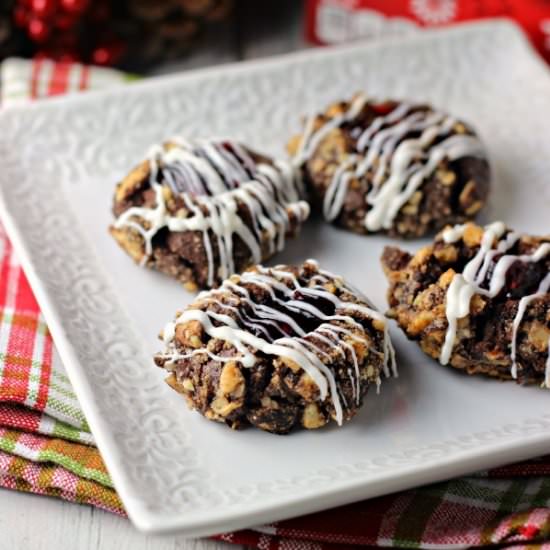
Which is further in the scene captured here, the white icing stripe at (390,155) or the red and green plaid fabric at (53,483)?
the white icing stripe at (390,155)

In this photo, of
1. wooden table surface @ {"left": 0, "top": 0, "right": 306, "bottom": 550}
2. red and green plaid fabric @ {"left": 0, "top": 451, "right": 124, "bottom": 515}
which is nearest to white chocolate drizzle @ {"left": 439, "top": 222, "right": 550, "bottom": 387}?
wooden table surface @ {"left": 0, "top": 0, "right": 306, "bottom": 550}

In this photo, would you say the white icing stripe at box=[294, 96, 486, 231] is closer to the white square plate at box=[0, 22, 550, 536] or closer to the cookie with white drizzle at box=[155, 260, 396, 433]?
the white square plate at box=[0, 22, 550, 536]

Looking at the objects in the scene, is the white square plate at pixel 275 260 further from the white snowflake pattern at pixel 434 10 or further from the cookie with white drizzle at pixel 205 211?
the white snowflake pattern at pixel 434 10

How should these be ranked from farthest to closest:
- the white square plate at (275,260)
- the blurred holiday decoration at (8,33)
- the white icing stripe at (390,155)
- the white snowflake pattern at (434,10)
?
the white snowflake pattern at (434,10) → the blurred holiday decoration at (8,33) → the white icing stripe at (390,155) → the white square plate at (275,260)

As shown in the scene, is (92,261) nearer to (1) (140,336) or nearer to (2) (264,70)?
(1) (140,336)

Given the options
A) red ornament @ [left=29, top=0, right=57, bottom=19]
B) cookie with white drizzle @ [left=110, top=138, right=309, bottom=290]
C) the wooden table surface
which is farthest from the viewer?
red ornament @ [left=29, top=0, right=57, bottom=19]

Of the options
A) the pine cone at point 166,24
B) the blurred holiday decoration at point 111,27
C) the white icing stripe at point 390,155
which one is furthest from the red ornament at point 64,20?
the white icing stripe at point 390,155

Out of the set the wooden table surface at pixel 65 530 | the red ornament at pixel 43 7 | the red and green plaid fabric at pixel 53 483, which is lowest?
the wooden table surface at pixel 65 530
